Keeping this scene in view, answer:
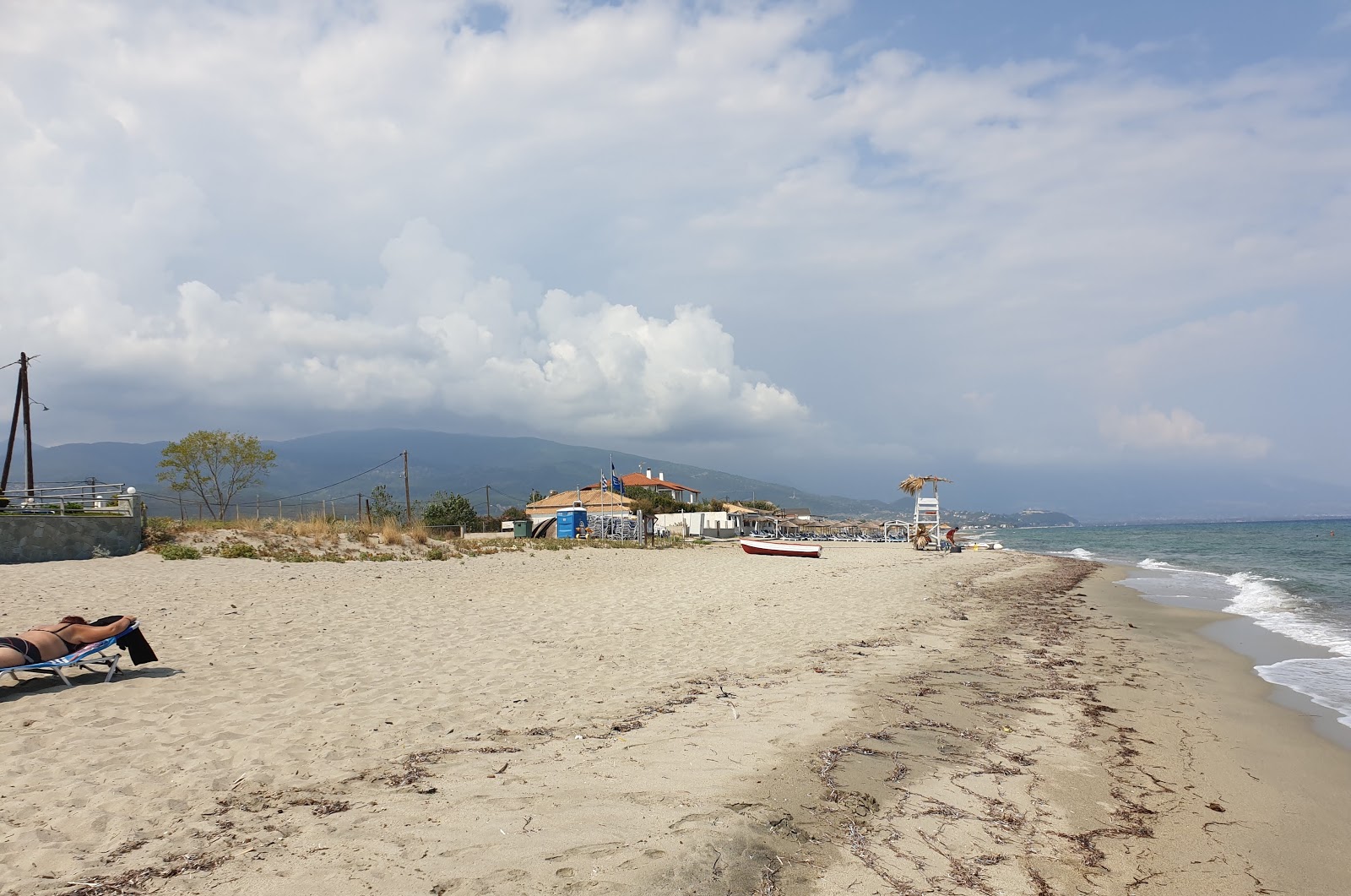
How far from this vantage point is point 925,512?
45406 millimetres

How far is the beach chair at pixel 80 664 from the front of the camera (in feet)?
21.5

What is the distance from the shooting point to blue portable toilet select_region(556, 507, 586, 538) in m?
38.0

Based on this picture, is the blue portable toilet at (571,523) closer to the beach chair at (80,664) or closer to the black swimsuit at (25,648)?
the beach chair at (80,664)

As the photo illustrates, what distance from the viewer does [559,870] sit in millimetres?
3473

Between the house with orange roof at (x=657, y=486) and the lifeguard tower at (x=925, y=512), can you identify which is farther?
the house with orange roof at (x=657, y=486)

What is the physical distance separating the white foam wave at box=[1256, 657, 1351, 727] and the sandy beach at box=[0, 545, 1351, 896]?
61 cm

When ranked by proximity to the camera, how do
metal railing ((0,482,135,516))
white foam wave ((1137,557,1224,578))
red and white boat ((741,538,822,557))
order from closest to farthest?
metal railing ((0,482,135,516)) → white foam wave ((1137,557,1224,578)) → red and white boat ((741,538,822,557))

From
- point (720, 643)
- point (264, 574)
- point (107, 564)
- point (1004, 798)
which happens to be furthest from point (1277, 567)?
point (107, 564)

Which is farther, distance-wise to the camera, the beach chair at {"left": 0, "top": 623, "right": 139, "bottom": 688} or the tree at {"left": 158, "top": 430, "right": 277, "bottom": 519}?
the tree at {"left": 158, "top": 430, "right": 277, "bottom": 519}

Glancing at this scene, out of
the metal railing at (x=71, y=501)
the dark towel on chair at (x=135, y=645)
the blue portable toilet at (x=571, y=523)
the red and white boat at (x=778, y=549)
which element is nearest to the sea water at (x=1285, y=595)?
the red and white boat at (x=778, y=549)

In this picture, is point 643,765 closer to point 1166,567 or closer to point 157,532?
point 157,532

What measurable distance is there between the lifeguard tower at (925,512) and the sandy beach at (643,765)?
95.8 feet

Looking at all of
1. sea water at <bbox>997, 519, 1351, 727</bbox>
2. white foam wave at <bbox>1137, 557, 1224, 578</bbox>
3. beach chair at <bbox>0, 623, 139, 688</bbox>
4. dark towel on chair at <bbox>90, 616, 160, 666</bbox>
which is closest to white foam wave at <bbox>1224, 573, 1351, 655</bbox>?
sea water at <bbox>997, 519, 1351, 727</bbox>

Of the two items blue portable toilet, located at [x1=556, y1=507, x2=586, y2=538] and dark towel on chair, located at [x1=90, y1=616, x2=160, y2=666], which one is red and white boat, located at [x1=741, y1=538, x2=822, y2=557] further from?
dark towel on chair, located at [x1=90, y1=616, x2=160, y2=666]
